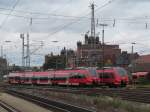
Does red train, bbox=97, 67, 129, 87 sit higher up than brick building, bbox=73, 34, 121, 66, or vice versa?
brick building, bbox=73, 34, 121, 66

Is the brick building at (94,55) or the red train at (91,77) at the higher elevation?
the brick building at (94,55)

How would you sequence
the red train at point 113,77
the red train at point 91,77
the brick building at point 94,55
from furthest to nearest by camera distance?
the brick building at point 94,55
the red train at point 113,77
the red train at point 91,77

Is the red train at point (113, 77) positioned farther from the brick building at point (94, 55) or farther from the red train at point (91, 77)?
the brick building at point (94, 55)

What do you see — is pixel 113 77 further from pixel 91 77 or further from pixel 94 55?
pixel 94 55

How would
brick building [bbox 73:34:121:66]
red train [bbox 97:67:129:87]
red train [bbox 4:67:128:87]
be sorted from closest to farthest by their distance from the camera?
red train [bbox 4:67:128:87], red train [bbox 97:67:129:87], brick building [bbox 73:34:121:66]

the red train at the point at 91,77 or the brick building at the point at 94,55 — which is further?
the brick building at the point at 94,55

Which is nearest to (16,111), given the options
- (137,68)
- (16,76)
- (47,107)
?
(47,107)

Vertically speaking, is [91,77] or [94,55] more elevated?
[94,55]

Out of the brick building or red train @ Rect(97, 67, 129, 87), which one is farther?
the brick building

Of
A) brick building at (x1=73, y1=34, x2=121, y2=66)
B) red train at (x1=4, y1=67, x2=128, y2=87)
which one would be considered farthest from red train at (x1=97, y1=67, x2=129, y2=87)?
brick building at (x1=73, y1=34, x2=121, y2=66)

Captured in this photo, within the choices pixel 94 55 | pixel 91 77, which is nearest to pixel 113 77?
pixel 91 77

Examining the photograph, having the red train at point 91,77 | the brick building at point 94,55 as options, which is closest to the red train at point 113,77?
the red train at point 91,77

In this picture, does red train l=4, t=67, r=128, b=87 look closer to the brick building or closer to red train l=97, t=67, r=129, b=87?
red train l=97, t=67, r=129, b=87

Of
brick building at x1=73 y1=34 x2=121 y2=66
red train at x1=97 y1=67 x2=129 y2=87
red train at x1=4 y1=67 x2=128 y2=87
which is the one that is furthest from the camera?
brick building at x1=73 y1=34 x2=121 y2=66
